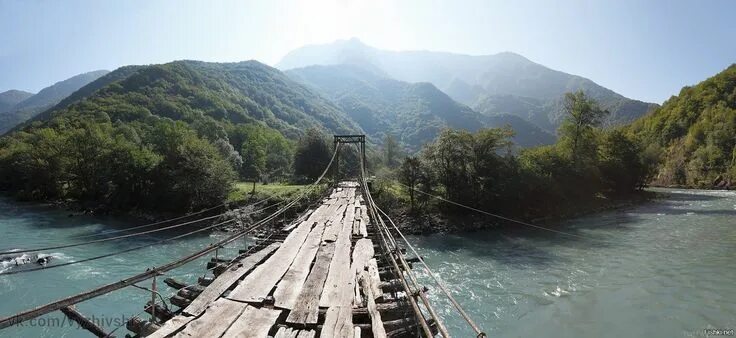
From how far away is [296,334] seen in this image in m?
4.74

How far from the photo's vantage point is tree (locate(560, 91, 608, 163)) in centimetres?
4634

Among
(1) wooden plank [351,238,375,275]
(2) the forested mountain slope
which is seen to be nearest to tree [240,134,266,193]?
(2) the forested mountain slope

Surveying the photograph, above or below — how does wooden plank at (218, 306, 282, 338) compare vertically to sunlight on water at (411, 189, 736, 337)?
above

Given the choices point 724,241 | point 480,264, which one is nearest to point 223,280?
point 480,264

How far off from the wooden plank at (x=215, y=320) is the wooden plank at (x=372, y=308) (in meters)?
1.94

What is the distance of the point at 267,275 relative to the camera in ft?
23.3

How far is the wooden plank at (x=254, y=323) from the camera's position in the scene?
4676 mm

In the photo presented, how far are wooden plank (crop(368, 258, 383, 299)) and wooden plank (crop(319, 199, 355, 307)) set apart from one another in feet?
1.23

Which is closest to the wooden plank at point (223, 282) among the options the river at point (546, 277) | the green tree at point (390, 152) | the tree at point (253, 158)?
the river at point (546, 277)

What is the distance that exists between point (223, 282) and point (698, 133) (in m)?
96.8

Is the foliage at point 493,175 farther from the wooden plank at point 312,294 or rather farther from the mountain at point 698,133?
the mountain at point 698,133

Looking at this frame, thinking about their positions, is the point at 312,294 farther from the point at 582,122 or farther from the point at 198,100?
the point at 198,100

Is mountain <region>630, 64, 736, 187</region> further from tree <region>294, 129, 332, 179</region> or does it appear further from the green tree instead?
tree <region>294, 129, 332, 179</region>

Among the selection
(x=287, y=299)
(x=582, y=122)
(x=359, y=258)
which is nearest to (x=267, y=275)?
(x=287, y=299)
